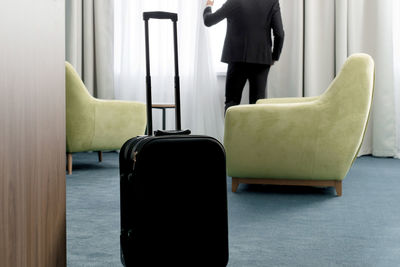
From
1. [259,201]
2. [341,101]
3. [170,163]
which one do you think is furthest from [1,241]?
[341,101]

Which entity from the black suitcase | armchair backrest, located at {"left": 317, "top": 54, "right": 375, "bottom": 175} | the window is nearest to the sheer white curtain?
the window

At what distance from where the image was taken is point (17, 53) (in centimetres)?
38

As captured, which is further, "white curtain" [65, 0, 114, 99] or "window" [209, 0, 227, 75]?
"window" [209, 0, 227, 75]

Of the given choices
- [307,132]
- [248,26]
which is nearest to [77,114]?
[248,26]

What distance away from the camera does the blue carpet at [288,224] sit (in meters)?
1.12

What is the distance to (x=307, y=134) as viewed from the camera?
1870 millimetres

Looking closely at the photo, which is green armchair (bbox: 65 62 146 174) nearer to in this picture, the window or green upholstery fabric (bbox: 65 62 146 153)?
green upholstery fabric (bbox: 65 62 146 153)

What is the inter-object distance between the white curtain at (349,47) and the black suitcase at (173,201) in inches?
117

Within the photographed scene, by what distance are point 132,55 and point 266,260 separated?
313 centimetres

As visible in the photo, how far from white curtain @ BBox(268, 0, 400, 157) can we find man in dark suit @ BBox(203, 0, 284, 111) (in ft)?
2.97


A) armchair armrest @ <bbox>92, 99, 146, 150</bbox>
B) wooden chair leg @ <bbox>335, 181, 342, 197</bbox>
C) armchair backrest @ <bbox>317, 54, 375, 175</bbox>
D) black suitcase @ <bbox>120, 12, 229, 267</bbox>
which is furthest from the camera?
armchair armrest @ <bbox>92, 99, 146, 150</bbox>

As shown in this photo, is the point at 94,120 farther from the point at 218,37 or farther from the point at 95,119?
the point at 218,37

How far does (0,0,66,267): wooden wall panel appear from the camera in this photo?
0.35m

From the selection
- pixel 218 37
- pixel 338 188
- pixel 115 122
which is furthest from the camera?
pixel 218 37
